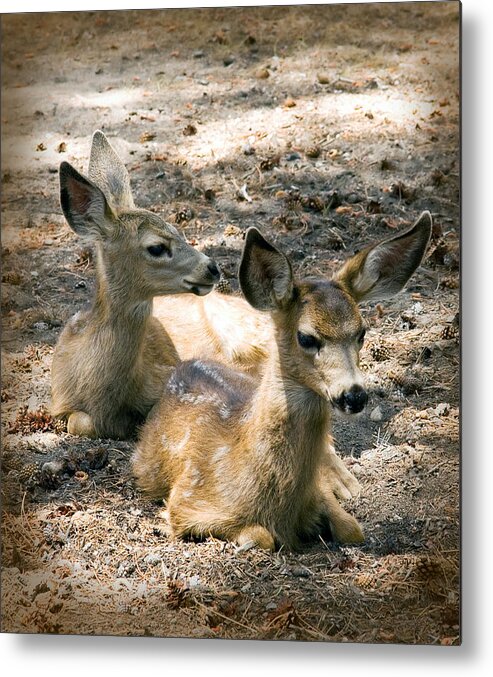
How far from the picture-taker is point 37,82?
16.5 feet

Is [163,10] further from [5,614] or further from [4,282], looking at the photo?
[5,614]

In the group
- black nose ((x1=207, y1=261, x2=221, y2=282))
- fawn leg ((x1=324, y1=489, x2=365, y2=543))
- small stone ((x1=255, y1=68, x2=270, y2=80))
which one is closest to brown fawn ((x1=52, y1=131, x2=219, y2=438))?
black nose ((x1=207, y1=261, x2=221, y2=282))

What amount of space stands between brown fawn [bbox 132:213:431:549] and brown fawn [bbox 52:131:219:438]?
33 cm

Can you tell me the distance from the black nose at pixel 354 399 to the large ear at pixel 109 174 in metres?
1.39

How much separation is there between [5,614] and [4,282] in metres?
1.28

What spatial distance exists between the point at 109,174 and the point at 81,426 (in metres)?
0.99

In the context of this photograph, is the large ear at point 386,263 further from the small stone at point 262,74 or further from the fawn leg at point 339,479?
the small stone at point 262,74

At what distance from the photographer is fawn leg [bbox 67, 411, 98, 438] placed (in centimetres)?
496

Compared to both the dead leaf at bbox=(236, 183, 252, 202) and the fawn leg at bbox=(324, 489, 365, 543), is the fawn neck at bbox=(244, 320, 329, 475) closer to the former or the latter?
the fawn leg at bbox=(324, 489, 365, 543)

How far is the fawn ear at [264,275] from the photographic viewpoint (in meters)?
4.21

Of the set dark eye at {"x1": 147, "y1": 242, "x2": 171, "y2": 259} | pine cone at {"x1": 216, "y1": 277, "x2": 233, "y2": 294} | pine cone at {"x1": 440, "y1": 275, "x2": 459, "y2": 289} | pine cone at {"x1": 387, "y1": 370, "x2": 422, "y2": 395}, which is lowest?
pine cone at {"x1": 387, "y1": 370, "x2": 422, "y2": 395}

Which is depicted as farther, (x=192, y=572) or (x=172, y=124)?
(x=172, y=124)

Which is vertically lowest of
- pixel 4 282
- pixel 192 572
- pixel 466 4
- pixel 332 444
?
pixel 192 572

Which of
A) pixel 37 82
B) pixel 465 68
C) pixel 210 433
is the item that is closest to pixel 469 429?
pixel 210 433
